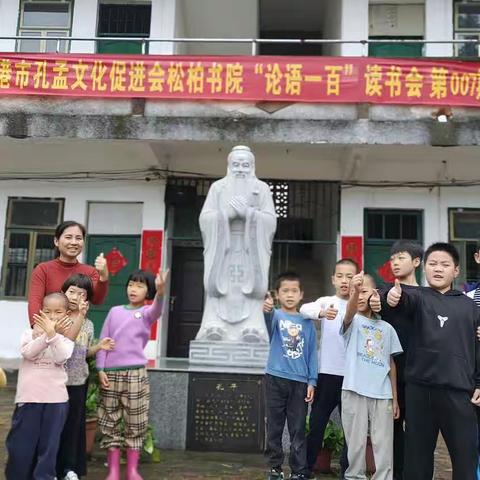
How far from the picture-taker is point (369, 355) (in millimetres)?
3146

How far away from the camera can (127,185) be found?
8500mm

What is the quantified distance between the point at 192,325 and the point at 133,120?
3.40m

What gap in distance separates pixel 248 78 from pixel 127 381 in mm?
4856

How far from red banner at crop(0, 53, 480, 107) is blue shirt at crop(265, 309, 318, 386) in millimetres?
4371

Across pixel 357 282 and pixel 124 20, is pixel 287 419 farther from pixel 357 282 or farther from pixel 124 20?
pixel 124 20

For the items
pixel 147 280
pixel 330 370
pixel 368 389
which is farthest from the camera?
pixel 147 280

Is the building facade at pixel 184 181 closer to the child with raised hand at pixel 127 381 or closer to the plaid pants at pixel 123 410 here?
the child with raised hand at pixel 127 381

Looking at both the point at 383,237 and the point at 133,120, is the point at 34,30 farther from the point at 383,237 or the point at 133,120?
the point at 383,237

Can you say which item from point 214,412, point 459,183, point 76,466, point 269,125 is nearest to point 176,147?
point 269,125

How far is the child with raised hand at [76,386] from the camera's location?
3.24 m

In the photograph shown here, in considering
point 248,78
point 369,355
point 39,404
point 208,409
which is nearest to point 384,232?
point 248,78

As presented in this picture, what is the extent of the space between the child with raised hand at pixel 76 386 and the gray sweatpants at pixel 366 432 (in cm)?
155

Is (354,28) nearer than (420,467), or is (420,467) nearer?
(420,467)

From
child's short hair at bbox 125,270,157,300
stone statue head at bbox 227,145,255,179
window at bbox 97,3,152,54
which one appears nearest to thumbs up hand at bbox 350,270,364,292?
child's short hair at bbox 125,270,157,300
